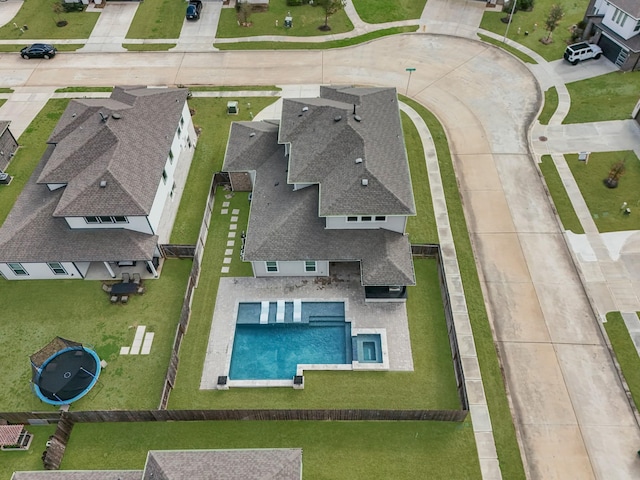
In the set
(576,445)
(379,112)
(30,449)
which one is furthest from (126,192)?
(576,445)

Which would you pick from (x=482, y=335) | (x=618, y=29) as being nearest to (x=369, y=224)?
(x=482, y=335)

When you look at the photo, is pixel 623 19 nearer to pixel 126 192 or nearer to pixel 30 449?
pixel 126 192

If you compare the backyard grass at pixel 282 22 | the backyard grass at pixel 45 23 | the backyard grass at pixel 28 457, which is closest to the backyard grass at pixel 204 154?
the backyard grass at pixel 282 22

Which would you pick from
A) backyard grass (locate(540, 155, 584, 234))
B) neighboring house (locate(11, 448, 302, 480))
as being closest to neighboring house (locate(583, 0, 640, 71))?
backyard grass (locate(540, 155, 584, 234))

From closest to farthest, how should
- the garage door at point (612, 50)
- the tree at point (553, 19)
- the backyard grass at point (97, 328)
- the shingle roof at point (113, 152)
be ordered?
the backyard grass at point (97, 328) < the shingle roof at point (113, 152) < the garage door at point (612, 50) < the tree at point (553, 19)

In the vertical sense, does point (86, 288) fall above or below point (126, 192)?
below

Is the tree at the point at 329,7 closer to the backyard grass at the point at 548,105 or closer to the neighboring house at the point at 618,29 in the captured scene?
the backyard grass at the point at 548,105

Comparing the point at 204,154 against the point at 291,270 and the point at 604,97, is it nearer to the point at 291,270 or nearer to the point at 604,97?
the point at 291,270
